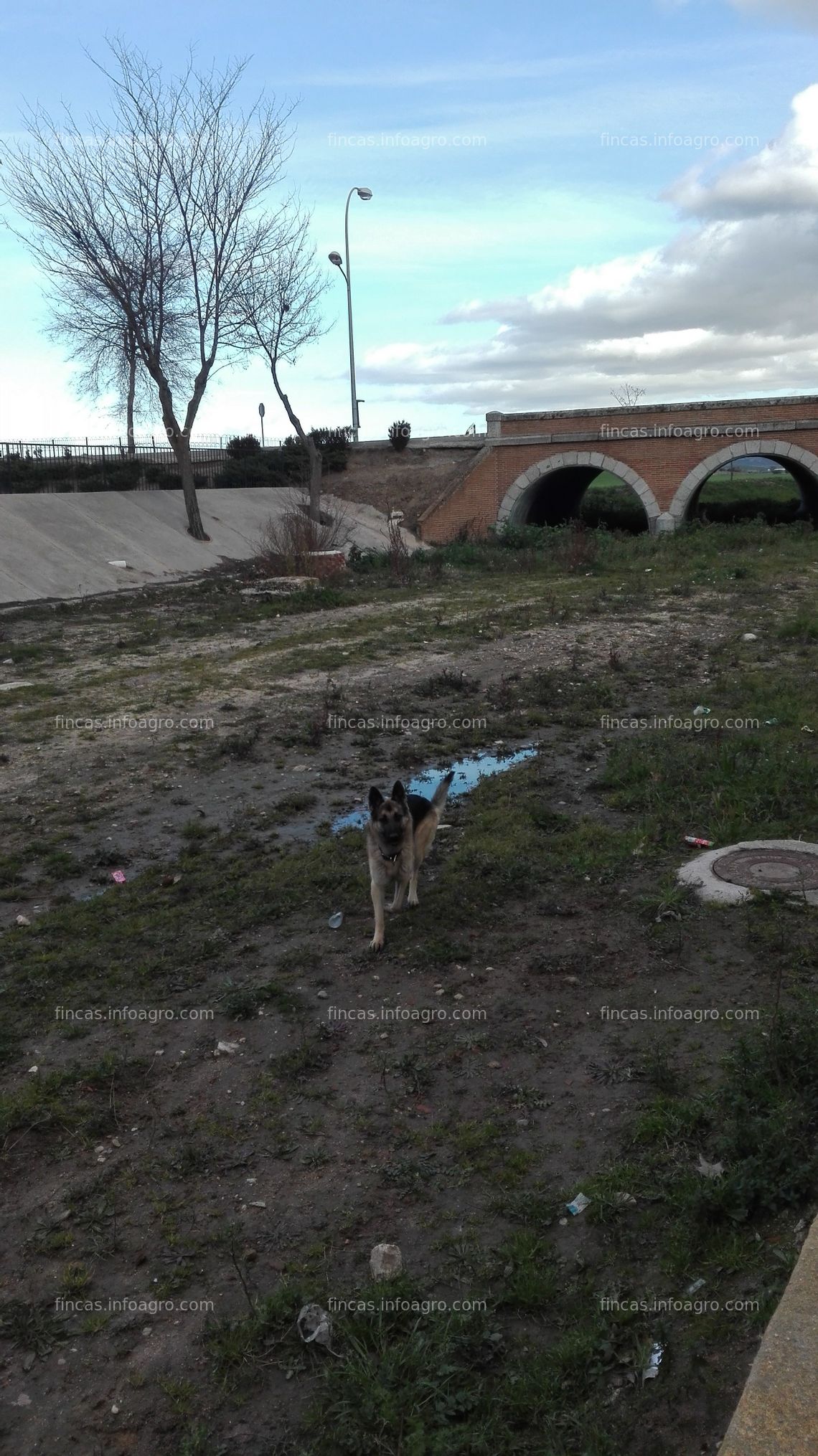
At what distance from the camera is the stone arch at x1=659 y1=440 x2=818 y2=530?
1364 inches

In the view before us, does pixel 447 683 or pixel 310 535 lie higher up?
pixel 310 535

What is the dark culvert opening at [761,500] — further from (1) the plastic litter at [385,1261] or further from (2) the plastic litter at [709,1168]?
(1) the plastic litter at [385,1261]

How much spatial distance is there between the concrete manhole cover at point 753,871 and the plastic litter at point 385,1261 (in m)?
3.34

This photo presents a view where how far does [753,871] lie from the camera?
22.3 feet

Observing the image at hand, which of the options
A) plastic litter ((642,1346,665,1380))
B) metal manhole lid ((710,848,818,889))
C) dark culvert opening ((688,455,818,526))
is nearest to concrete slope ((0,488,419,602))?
dark culvert opening ((688,455,818,526))

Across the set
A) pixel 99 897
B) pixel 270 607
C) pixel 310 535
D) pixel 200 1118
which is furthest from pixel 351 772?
pixel 310 535

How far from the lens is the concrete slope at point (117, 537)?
24125 mm

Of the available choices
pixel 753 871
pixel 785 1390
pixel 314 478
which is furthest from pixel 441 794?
pixel 314 478

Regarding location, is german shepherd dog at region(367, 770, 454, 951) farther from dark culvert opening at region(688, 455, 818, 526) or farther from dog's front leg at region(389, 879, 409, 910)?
dark culvert opening at region(688, 455, 818, 526)

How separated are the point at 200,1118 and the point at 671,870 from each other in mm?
3688

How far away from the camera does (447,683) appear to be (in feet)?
43.7

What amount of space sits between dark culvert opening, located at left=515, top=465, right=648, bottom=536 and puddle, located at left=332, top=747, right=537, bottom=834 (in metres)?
30.0

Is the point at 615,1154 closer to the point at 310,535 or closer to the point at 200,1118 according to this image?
the point at 200,1118

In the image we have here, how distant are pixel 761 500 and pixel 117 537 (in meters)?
29.8
